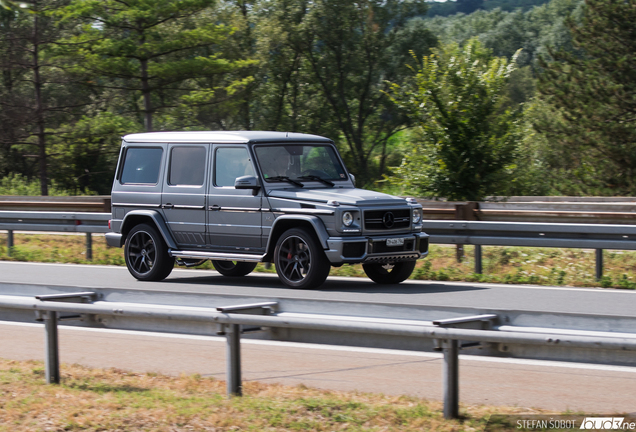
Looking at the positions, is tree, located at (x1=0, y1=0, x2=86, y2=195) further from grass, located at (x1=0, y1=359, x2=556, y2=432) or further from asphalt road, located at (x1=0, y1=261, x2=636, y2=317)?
grass, located at (x1=0, y1=359, x2=556, y2=432)

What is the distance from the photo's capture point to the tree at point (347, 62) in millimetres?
49375

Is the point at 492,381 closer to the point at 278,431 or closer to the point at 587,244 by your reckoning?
the point at 278,431

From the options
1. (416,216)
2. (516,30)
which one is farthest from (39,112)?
(516,30)

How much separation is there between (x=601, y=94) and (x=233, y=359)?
2780 cm

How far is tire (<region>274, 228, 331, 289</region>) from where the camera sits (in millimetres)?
10633

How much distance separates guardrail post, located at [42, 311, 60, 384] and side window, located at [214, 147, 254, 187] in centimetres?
550

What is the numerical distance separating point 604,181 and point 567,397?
89.4 feet

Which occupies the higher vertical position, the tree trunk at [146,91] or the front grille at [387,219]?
the tree trunk at [146,91]

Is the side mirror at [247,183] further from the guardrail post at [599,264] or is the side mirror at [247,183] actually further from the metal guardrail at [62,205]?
the metal guardrail at [62,205]

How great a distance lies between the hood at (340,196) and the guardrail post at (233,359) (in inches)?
204

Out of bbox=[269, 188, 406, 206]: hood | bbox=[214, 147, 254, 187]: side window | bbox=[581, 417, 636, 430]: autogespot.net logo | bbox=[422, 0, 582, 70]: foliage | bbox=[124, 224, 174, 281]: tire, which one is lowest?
bbox=[581, 417, 636, 430]: autogespot.net logo

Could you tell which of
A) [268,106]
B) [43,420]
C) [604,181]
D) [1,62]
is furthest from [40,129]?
[43,420]

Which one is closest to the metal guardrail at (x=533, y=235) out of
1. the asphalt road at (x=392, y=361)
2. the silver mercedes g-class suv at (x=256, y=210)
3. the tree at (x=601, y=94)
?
the asphalt road at (x=392, y=361)

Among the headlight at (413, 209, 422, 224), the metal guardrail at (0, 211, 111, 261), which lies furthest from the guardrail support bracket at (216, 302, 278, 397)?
the metal guardrail at (0, 211, 111, 261)
